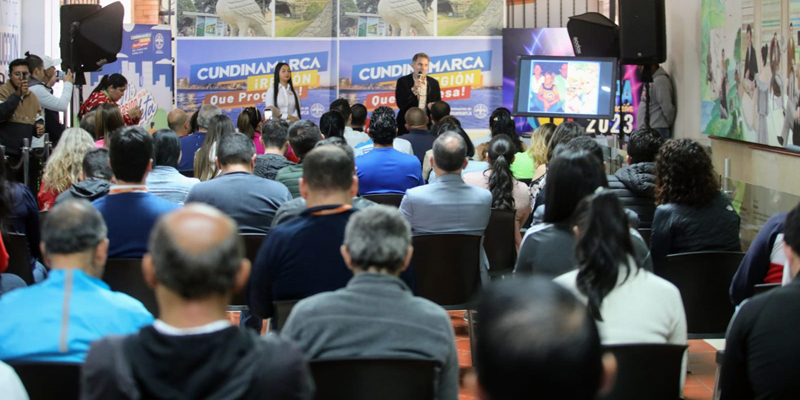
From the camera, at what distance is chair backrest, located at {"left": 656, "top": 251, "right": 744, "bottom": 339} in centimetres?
353

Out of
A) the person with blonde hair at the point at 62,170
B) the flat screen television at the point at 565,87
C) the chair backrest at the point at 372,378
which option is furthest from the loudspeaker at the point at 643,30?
the chair backrest at the point at 372,378

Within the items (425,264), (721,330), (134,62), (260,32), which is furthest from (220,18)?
(721,330)

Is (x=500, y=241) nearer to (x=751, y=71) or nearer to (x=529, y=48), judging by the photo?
(x=751, y=71)

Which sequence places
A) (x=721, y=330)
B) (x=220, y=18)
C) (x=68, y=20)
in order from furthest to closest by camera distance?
(x=220, y=18) < (x=68, y=20) < (x=721, y=330)

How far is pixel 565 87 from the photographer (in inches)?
337

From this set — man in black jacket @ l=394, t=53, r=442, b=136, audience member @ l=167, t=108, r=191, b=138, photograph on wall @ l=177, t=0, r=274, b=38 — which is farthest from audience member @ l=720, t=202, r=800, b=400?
photograph on wall @ l=177, t=0, r=274, b=38

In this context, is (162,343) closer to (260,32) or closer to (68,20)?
(68,20)

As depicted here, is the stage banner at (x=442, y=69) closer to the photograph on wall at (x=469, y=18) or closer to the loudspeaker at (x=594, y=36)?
the photograph on wall at (x=469, y=18)

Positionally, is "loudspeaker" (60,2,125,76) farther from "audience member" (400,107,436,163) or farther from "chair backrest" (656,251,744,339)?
"chair backrest" (656,251,744,339)

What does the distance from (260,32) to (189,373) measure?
9917 millimetres

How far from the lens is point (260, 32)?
11078 mm

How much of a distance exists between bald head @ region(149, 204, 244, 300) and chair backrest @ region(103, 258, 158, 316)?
1767 millimetres

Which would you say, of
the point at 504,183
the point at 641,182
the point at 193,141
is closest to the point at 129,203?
the point at 504,183

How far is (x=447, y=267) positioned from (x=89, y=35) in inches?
251
